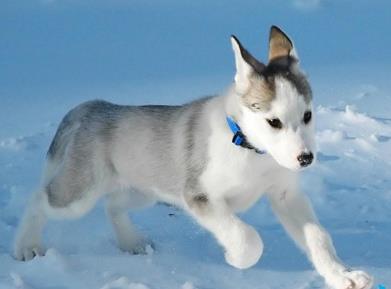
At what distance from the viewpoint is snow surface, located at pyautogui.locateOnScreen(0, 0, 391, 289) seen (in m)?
4.68

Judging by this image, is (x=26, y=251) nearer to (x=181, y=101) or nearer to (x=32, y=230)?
(x=32, y=230)

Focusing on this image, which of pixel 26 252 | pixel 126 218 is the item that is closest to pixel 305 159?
pixel 126 218

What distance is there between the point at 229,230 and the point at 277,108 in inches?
29.6

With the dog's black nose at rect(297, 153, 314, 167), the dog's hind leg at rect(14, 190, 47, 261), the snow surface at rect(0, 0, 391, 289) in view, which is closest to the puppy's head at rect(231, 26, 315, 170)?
the dog's black nose at rect(297, 153, 314, 167)

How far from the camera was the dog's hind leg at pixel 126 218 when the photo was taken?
203 inches

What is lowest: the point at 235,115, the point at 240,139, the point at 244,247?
the point at 244,247

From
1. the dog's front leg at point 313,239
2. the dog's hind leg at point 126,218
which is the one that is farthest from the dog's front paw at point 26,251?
the dog's front leg at point 313,239

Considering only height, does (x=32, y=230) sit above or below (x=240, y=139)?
below

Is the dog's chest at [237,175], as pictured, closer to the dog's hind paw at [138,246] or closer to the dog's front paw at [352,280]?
the dog's front paw at [352,280]

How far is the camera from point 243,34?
9.44m

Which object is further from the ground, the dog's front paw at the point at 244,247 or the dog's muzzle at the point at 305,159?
the dog's muzzle at the point at 305,159

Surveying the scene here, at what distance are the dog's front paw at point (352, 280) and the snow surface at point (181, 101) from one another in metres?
0.57

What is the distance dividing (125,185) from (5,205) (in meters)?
1.16

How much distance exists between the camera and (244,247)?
407 cm
